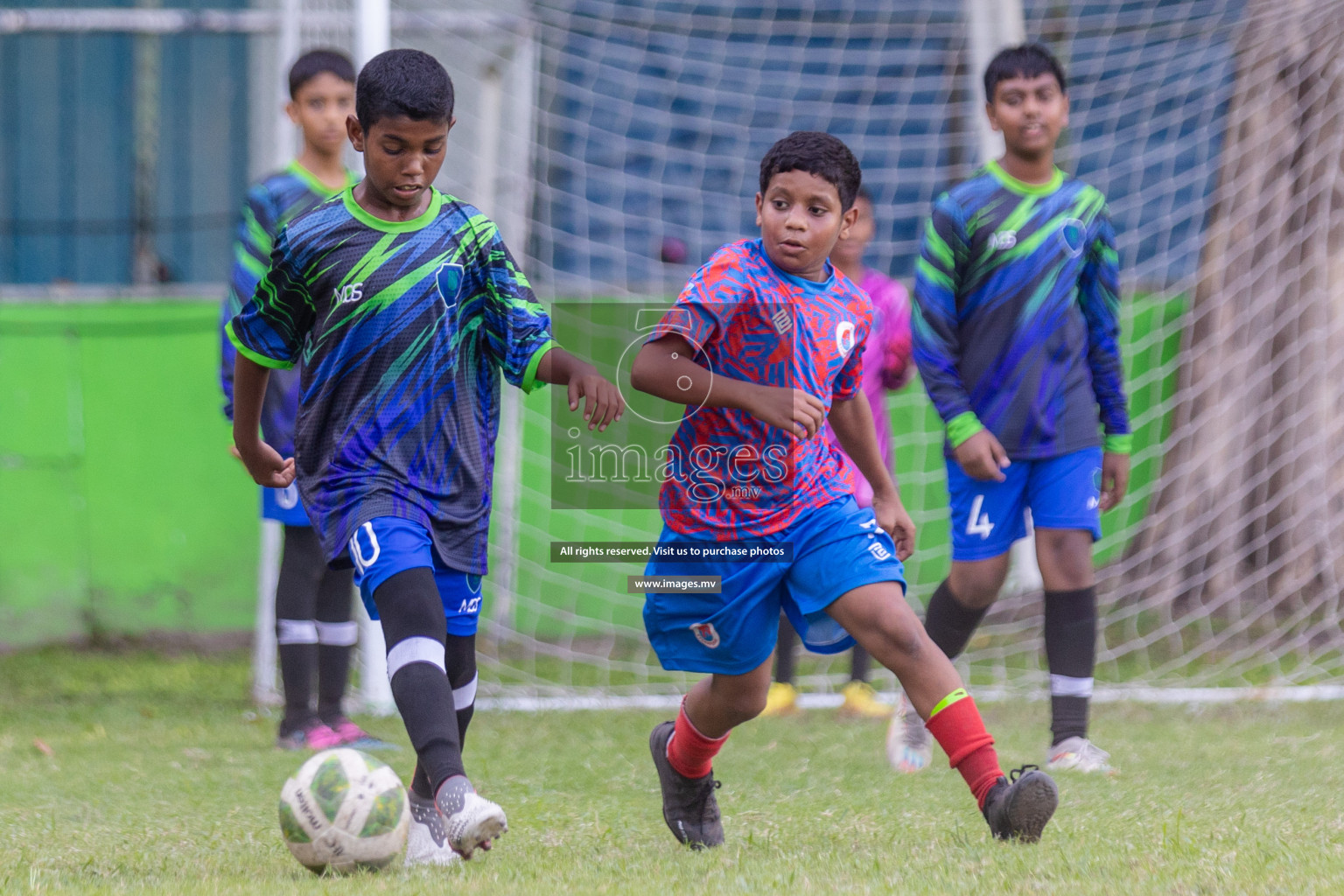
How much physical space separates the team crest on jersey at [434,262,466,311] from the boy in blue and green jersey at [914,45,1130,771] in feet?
5.59

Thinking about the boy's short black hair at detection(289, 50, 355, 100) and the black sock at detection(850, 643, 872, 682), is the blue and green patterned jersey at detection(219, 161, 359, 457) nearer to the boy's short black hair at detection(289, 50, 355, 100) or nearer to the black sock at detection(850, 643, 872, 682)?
the boy's short black hair at detection(289, 50, 355, 100)

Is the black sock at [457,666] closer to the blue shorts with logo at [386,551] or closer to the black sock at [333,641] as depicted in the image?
the blue shorts with logo at [386,551]

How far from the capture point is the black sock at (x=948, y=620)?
4535 millimetres

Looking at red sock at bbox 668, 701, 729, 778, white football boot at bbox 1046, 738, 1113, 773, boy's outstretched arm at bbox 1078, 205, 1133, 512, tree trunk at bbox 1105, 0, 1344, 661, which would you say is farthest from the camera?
tree trunk at bbox 1105, 0, 1344, 661

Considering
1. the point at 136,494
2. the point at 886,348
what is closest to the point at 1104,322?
the point at 886,348

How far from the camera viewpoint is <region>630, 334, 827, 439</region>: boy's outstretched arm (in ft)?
10.1

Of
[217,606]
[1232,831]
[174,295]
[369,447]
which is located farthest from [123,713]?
[1232,831]

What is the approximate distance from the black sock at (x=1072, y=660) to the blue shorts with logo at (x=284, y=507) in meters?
2.36

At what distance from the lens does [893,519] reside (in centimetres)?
352

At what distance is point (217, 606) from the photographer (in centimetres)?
724

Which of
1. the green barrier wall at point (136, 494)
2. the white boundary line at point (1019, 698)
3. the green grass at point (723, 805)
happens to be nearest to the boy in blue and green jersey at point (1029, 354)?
the green grass at point (723, 805)

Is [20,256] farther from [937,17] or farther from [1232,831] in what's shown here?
[1232,831]

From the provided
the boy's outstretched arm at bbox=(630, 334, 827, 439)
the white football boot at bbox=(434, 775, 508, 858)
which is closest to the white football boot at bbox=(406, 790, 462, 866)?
the white football boot at bbox=(434, 775, 508, 858)

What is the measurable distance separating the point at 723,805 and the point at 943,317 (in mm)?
1537
